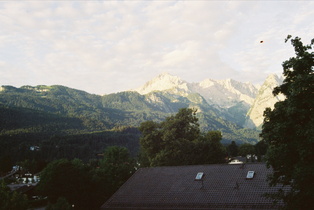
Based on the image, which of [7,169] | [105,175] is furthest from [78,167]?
[7,169]

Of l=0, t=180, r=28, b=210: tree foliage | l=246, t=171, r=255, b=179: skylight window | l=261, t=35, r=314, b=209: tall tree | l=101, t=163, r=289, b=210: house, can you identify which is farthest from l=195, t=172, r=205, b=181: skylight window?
l=0, t=180, r=28, b=210: tree foliage

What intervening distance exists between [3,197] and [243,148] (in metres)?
138

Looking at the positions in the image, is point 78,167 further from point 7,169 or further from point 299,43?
point 7,169

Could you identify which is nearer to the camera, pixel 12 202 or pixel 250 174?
pixel 250 174

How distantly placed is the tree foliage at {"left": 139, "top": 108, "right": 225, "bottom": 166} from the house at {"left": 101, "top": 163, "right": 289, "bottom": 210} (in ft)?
73.4

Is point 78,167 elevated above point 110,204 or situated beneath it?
elevated above

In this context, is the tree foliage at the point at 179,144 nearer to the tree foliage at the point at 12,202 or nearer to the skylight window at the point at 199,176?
the skylight window at the point at 199,176

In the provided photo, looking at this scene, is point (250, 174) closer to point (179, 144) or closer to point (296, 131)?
point (296, 131)

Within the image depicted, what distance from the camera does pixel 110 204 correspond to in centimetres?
3238

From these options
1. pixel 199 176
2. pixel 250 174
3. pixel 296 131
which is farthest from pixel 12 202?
A: pixel 296 131

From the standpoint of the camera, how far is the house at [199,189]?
1099 inches

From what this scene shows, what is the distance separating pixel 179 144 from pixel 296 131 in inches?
1818

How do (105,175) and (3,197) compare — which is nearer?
(3,197)

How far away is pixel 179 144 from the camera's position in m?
61.1
